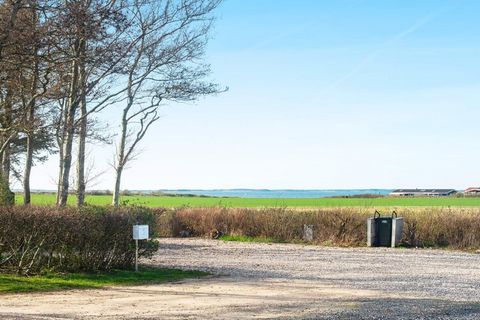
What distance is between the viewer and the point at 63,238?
→ 1700cm

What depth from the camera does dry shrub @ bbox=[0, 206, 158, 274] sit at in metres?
16.6

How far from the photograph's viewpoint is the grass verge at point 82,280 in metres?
15.5

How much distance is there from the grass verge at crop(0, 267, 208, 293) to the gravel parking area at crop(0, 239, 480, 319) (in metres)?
0.68

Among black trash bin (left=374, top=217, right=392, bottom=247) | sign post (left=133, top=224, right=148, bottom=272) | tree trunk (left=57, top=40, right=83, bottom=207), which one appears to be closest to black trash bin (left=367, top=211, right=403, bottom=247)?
black trash bin (left=374, top=217, right=392, bottom=247)

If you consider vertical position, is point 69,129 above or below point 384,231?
above

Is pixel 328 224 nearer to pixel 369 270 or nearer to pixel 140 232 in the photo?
pixel 369 270

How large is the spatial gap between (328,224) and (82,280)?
59.5ft

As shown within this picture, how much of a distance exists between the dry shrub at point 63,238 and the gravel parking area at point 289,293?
1991 mm

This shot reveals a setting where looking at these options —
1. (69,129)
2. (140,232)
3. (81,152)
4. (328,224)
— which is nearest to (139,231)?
(140,232)

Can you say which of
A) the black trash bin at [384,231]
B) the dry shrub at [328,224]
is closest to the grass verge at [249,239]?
the dry shrub at [328,224]

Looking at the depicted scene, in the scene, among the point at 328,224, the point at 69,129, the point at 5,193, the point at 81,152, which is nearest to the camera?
the point at 5,193

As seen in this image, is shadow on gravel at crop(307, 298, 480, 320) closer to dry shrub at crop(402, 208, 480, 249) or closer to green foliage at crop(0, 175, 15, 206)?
green foliage at crop(0, 175, 15, 206)

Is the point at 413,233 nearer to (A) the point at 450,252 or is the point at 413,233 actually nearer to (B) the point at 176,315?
(A) the point at 450,252

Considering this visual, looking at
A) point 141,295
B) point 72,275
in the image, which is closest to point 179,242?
point 72,275
